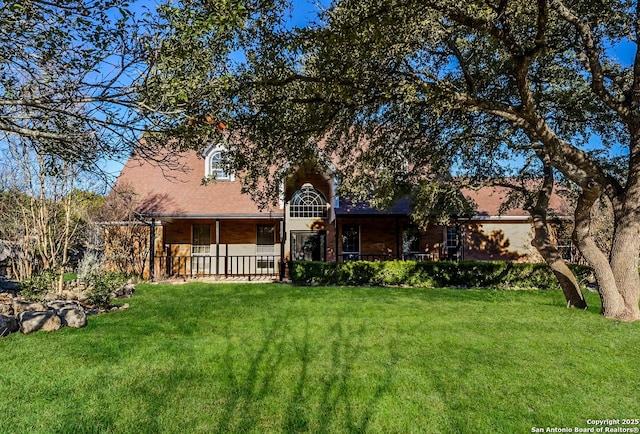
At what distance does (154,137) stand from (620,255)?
9724 mm

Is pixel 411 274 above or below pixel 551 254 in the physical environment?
below

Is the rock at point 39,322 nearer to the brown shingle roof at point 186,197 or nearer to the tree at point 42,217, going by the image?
the tree at point 42,217

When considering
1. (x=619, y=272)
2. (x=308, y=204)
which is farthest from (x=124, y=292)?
(x=619, y=272)

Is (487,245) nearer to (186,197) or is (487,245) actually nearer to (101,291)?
(186,197)

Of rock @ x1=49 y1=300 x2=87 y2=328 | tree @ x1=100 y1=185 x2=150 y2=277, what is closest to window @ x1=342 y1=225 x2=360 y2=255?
tree @ x1=100 y1=185 x2=150 y2=277

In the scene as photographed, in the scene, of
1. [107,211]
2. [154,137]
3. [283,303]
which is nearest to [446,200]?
[283,303]

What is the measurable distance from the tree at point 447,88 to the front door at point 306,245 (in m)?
7.38

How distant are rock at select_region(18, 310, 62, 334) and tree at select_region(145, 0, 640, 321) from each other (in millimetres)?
4799

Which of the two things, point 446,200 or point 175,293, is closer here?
point 175,293

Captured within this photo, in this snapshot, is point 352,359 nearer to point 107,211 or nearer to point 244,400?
point 244,400

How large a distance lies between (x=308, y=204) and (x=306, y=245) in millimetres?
1989

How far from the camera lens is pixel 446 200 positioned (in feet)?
42.1

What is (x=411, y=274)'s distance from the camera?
14.7 m

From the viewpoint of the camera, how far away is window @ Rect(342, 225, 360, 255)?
1855 cm
